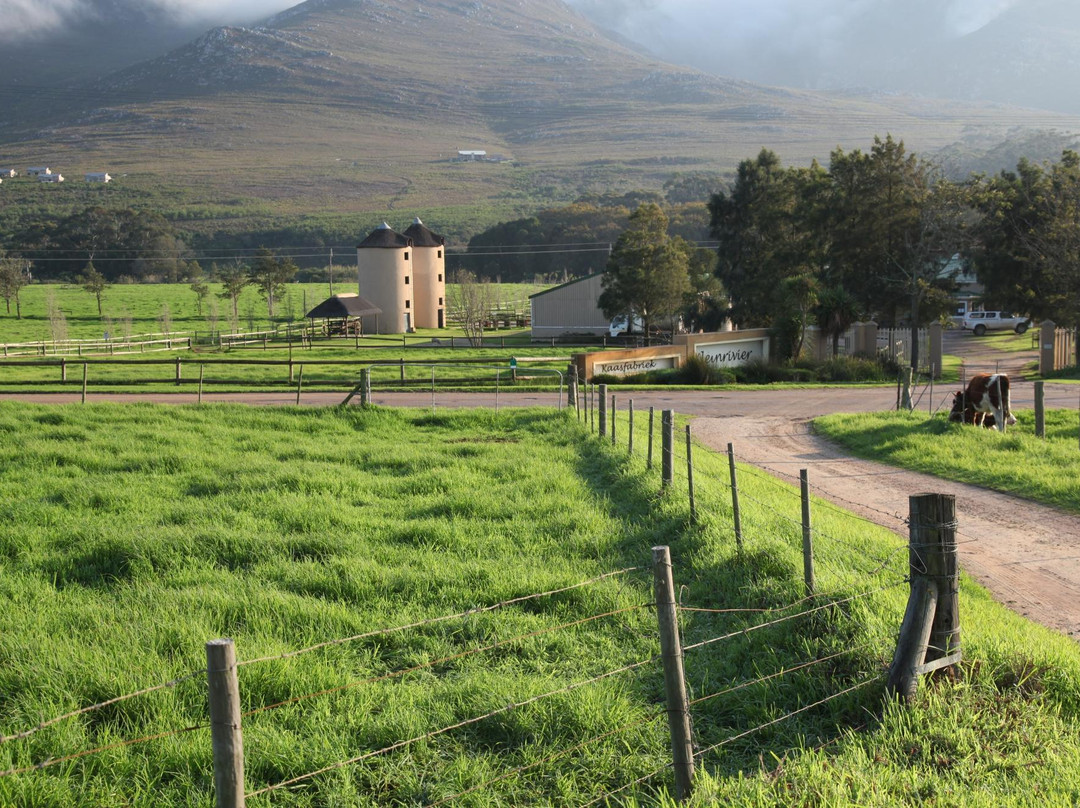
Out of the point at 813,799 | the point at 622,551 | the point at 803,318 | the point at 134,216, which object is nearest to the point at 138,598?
the point at 622,551

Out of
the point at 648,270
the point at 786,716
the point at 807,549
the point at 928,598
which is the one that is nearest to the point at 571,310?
the point at 648,270

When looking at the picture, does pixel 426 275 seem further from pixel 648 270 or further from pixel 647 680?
pixel 647 680

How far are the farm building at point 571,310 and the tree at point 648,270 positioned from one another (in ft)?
33.8

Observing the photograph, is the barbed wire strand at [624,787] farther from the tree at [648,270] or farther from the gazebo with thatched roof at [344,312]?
the gazebo with thatched roof at [344,312]

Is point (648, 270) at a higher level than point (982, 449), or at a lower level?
higher

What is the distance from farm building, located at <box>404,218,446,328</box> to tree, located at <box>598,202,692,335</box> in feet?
106

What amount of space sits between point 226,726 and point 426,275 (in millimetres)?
80437

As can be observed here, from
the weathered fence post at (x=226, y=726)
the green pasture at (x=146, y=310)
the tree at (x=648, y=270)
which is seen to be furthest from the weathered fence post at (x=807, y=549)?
the green pasture at (x=146, y=310)

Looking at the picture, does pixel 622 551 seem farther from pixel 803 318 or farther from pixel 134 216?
pixel 134 216

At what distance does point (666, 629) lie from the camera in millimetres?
→ 4988

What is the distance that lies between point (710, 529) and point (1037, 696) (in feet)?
12.9

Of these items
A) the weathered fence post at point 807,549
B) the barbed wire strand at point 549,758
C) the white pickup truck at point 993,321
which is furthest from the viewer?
the white pickup truck at point 993,321

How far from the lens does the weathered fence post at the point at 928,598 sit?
235 inches

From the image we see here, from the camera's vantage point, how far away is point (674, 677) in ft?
16.3
